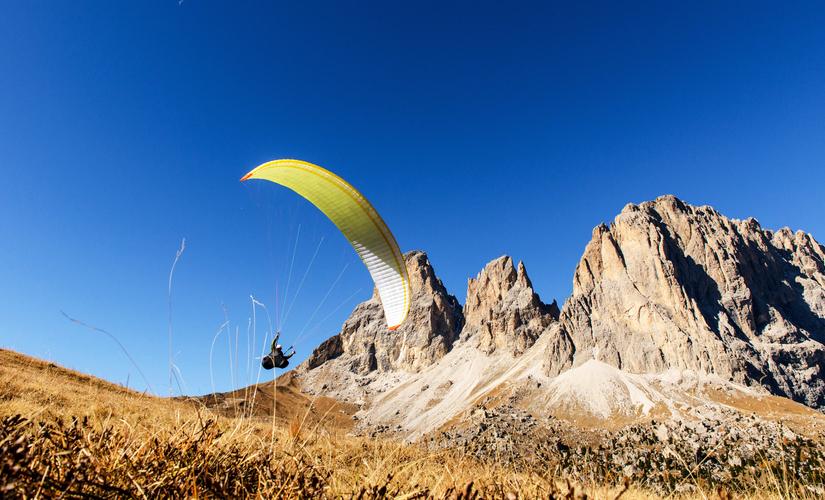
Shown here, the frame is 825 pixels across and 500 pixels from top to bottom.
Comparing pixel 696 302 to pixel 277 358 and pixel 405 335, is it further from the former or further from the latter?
pixel 277 358

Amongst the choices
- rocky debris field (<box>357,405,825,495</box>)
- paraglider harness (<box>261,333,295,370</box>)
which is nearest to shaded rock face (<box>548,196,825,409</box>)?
rocky debris field (<box>357,405,825,495</box>)

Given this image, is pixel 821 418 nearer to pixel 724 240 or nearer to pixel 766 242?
pixel 724 240

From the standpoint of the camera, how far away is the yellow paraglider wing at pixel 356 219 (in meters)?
13.1

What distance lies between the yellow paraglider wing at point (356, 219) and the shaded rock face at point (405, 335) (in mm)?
98467

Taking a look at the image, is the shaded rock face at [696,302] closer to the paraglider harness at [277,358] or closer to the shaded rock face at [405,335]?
the shaded rock face at [405,335]

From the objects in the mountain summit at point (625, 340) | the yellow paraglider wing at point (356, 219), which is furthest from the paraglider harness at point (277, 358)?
the mountain summit at point (625, 340)

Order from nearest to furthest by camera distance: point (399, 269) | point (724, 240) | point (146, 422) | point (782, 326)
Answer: point (146, 422) < point (399, 269) < point (782, 326) < point (724, 240)

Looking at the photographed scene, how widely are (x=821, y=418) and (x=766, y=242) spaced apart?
62.5 metres

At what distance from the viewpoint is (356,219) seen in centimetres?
1477

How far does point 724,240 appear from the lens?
87875 millimetres

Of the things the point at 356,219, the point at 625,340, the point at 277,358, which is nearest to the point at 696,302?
the point at 625,340

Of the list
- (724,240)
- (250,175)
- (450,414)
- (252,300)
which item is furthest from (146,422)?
(724,240)

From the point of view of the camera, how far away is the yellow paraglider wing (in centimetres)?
1315

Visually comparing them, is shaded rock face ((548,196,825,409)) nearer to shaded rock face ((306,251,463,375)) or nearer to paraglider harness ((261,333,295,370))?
shaded rock face ((306,251,463,375))
